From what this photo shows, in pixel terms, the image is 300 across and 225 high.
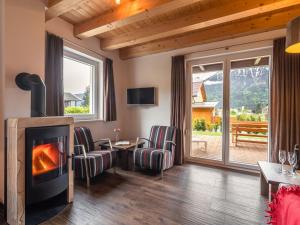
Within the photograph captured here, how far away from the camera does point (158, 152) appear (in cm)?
307

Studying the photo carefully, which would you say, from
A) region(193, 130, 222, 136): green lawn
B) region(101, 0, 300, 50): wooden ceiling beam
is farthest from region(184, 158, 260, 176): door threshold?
region(101, 0, 300, 50): wooden ceiling beam

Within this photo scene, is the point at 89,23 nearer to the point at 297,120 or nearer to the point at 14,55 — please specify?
the point at 14,55

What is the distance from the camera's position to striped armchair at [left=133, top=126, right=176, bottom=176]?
3057 millimetres

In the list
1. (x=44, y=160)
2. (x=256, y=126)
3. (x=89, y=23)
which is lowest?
(x=44, y=160)

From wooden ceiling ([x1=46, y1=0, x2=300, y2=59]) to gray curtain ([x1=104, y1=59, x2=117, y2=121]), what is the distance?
53 cm

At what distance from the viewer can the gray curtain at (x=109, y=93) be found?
3.95 m

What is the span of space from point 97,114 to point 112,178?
5.21 feet

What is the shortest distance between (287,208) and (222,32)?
3.06m

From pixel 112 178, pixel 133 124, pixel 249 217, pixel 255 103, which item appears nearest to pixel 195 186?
pixel 249 217

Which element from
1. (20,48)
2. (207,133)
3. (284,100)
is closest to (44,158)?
(20,48)

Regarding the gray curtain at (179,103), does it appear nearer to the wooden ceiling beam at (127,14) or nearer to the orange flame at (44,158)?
the wooden ceiling beam at (127,14)

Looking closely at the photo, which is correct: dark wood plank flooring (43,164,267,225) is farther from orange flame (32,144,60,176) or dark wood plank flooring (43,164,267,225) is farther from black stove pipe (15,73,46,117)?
black stove pipe (15,73,46,117)

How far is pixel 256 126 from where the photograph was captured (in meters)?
3.40

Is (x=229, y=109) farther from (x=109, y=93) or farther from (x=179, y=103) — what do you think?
(x=109, y=93)
